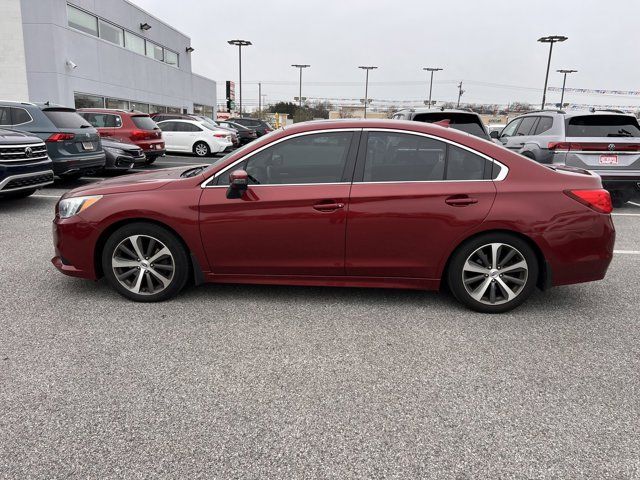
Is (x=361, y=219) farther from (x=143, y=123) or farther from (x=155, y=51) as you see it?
(x=155, y=51)

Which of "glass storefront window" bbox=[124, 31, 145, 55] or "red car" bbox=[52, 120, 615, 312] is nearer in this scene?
"red car" bbox=[52, 120, 615, 312]

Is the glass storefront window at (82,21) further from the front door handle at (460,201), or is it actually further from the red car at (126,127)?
the front door handle at (460,201)

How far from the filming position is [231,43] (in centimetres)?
3856

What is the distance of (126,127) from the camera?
1346cm

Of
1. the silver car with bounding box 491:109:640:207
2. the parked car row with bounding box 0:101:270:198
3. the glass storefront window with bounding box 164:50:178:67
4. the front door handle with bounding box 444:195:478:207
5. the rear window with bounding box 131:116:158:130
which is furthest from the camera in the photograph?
the glass storefront window with bounding box 164:50:178:67

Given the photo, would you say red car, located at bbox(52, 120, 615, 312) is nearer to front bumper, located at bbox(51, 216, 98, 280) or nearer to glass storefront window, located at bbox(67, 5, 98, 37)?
front bumper, located at bbox(51, 216, 98, 280)

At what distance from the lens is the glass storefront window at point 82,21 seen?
22.6 metres

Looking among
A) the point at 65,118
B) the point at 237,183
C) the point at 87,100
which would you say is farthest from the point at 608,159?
the point at 87,100

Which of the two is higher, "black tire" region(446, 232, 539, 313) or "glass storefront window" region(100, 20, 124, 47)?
"glass storefront window" region(100, 20, 124, 47)

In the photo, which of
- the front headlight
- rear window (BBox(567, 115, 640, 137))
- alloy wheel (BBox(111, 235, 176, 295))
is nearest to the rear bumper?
the front headlight

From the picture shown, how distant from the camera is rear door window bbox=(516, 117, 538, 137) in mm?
9609

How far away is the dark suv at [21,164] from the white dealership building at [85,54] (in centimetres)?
1589

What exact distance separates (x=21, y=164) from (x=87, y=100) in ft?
61.2

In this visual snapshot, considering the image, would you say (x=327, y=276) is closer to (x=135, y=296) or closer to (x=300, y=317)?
(x=300, y=317)
